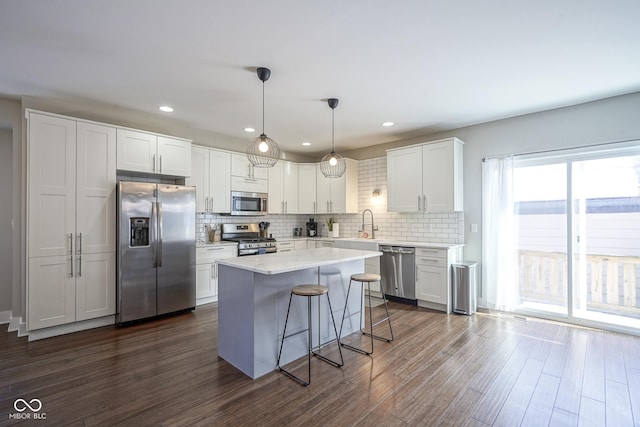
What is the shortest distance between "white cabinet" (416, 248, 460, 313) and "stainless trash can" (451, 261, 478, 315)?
0.08 meters

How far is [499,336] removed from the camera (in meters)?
3.47

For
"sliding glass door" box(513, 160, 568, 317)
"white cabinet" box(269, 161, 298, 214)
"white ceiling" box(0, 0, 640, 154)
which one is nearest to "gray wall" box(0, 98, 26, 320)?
"white ceiling" box(0, 0, 640, 154)

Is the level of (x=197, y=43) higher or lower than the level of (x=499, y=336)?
higher

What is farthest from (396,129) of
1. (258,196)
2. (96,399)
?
(96,399)

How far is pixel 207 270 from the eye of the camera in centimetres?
470

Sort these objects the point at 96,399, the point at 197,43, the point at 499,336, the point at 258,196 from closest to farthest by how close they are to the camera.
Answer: the point at 96,399, the point at 197,43, the point at 499,336, the point at 258,196

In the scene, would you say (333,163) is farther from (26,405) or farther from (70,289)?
(70,289)

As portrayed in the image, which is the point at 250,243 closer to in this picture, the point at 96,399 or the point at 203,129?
the point at 203,129

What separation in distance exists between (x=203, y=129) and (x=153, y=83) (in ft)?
5.87

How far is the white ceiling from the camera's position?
6.89 feet

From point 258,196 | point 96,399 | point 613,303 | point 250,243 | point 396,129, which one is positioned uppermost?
point 396,129

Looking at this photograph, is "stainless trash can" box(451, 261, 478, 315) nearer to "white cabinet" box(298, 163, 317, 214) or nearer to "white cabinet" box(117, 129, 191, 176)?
"white cabinet" box(298, 163, 317, 214)

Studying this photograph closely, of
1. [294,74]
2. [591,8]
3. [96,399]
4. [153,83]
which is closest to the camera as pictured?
[591,8]

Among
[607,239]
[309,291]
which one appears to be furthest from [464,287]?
[309,291]
